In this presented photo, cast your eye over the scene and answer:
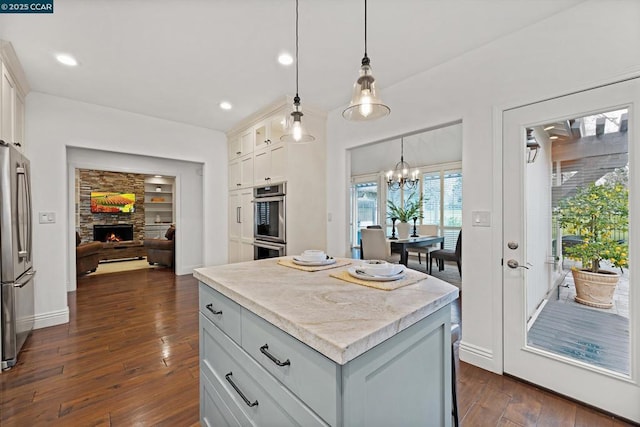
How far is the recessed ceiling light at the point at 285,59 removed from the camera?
2.36 m

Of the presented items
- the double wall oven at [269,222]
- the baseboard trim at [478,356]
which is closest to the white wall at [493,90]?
the baseboard trim at [478,356]

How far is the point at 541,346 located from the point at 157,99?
4441 mm

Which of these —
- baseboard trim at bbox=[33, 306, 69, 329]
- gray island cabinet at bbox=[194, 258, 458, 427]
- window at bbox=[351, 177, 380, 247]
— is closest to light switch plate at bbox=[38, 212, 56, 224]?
baseboard trim at bbox=[33, 306, 69, 329]

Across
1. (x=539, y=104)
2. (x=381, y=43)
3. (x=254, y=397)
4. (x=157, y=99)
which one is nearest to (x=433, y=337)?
(x=254, y=397)

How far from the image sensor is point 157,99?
329 cm

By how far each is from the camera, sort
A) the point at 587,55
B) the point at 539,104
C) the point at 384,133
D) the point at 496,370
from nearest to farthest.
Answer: the point at 587,55
the point at 539,104
the point at 496,370
the point at 384,133

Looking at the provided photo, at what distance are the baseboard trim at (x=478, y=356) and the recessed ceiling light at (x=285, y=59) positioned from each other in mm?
2867

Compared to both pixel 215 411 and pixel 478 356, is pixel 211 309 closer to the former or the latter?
pixel 215 411

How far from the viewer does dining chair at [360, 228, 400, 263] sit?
427 cm

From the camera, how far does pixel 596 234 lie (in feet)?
5.74

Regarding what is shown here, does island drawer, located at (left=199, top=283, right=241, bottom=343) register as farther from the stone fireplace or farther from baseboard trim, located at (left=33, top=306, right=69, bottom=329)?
the stone fireplace

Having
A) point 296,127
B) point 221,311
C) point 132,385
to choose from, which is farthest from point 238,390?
point 296,127

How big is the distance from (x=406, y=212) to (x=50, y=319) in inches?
242

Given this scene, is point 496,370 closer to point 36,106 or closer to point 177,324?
point 177,324
